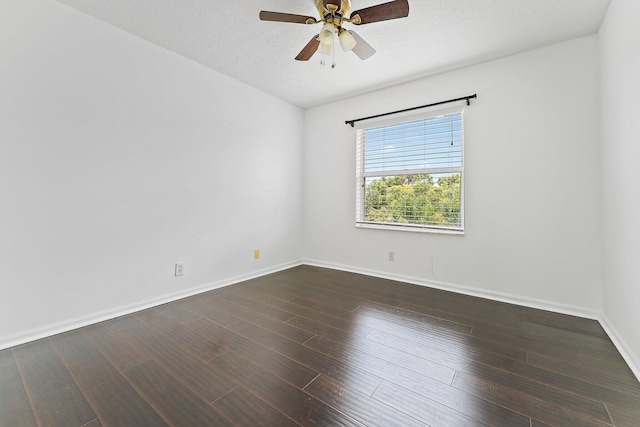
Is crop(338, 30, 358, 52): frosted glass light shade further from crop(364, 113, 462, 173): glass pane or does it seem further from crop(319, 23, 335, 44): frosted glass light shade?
crop(364, 113, 462, 173): glass pane

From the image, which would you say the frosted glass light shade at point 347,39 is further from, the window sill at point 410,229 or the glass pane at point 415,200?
the window sill at point 410,229

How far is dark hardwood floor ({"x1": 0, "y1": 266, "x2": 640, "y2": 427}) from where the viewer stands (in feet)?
4.09

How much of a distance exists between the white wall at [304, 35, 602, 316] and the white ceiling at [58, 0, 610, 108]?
0.23 metres

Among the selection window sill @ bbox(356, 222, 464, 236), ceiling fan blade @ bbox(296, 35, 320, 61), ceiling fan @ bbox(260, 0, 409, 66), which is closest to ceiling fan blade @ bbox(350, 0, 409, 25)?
ceiling fan @ bbox(260, 0, 409, 66)

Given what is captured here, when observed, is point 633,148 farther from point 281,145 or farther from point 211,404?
point 281,145

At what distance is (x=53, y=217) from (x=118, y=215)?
0.40m

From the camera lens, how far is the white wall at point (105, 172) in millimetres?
1865

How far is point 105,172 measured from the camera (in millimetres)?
2242

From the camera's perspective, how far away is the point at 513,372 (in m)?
1.55

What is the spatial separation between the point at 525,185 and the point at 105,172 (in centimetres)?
381

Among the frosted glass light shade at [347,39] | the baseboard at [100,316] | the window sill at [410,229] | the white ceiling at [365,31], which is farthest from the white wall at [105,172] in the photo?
the frosted glass light shade at [347,39]

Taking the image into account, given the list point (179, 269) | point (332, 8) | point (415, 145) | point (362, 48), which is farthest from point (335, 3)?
point (179, 269)

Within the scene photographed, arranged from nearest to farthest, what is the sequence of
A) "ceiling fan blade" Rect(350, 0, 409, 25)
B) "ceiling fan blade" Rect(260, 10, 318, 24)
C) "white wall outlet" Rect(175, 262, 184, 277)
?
"ceiling fan blade" Rect(350, 0, 409, 25) → "ceiling fan blade" Rect(260, 10, 318, 24) → "white wall outlet" Rect(175, 262, 184, 277)

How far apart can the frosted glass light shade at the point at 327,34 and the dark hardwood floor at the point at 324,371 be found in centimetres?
216
